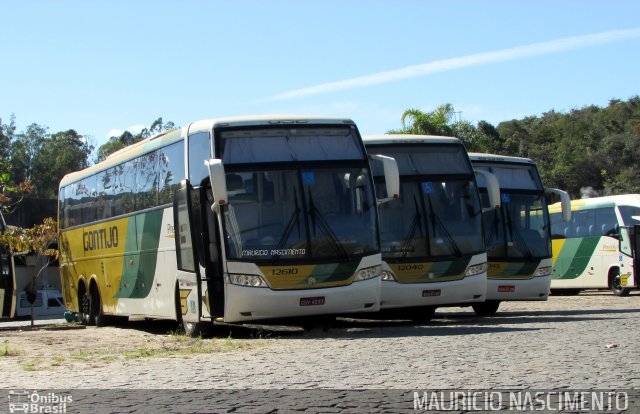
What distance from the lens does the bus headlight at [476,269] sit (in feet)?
58.2

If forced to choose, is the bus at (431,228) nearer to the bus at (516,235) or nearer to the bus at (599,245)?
the bus at (516,235)

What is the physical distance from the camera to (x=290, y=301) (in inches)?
588

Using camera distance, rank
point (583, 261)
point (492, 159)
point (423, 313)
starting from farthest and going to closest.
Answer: point (583, 261)
point (492, 159)
point (423, 313)

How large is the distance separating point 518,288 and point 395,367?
1148 cm

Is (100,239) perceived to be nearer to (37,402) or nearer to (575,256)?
(37,402)

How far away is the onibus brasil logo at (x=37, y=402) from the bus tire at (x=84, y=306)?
14428 millimetres

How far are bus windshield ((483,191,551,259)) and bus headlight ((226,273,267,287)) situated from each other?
7827 millimetres

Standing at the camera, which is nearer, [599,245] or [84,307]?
[84,307]

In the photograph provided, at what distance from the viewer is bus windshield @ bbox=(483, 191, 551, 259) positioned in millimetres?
21406

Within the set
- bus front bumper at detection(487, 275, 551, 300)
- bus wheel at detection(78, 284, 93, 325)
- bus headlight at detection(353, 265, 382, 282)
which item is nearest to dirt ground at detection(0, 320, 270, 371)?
bus wheel at detection(78, 284, 93, 325)

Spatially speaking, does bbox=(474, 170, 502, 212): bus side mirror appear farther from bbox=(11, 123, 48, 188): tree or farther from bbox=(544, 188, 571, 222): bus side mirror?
bbox=(11, 123, 48, 188): tree

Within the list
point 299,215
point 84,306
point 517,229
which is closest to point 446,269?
point 299,215

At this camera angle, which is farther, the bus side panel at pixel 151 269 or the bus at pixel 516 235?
the bus at pixel 516 235

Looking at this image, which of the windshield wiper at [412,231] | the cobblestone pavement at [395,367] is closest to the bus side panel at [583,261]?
the windshield wiper at [412,231]
